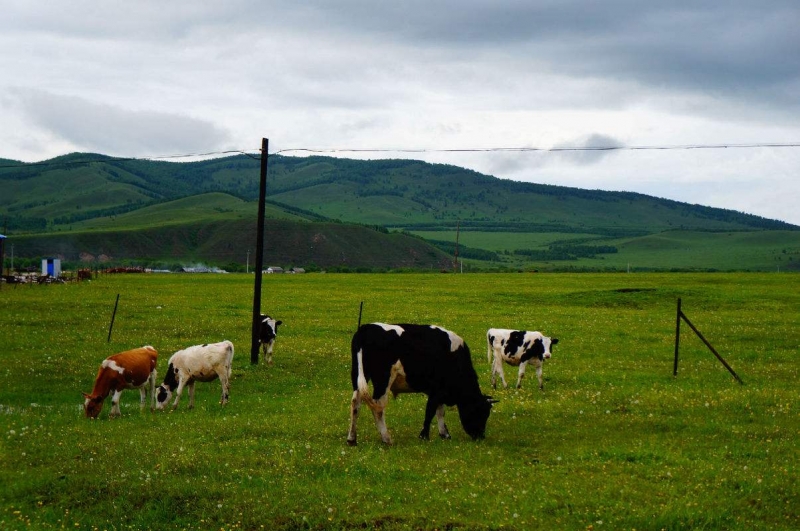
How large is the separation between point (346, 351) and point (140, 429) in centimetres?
1627

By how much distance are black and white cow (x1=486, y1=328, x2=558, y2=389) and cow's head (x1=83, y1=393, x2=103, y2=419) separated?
11782 millimetres

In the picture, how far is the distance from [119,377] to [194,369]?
6.76ft

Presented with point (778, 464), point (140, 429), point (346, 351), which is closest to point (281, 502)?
point (140, 429)

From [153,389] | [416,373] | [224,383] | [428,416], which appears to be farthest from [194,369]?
[428,416]

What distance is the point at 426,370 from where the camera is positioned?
16.6 metres

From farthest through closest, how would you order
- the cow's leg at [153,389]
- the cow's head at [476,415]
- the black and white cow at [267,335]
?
the black and white cow at [267,335], the cow's leg at [153,389], the cow's head at [476,415]

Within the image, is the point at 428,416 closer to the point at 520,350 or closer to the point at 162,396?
the point at 520,350

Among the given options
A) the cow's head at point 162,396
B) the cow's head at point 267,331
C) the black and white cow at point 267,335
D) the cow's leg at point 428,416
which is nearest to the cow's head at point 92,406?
the cow's head at point 162,396

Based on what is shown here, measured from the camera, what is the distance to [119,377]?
20703mm

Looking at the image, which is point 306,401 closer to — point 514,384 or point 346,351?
point 514,384

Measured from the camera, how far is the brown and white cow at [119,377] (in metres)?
20.1

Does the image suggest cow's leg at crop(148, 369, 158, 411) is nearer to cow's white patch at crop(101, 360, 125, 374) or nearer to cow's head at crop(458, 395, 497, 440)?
cow's white patch at crop(101, 360, 125, 374)

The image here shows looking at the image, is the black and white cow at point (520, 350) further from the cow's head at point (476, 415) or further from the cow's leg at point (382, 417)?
the cow's leg at point (382, 417)

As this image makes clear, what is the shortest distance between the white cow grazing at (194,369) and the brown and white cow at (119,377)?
0.60 metres
